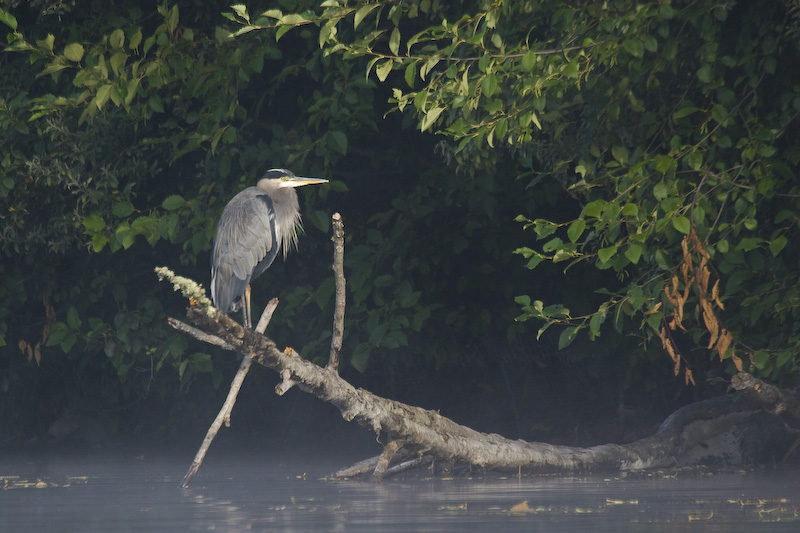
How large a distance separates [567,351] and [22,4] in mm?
5755

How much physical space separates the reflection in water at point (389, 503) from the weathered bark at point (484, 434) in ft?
0.62

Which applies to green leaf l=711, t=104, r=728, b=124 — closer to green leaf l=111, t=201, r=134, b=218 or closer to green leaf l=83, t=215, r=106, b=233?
green leaf l=111, t=201, r=134, b=218

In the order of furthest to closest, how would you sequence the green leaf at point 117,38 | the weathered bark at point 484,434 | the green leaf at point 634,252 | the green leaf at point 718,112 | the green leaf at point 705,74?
the green leaf at point 117,38, the weathered bark at point 484,434, the green leaf at point 718,112, the green leaf at point 705,74, the green leaf at point 634,252

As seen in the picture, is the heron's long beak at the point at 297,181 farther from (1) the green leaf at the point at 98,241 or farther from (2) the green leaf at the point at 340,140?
(1) the green leaf at the point at 98,241

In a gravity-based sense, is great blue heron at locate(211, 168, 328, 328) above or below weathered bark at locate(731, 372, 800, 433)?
above

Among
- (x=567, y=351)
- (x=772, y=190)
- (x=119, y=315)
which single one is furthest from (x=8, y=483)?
(x=772, y=190)

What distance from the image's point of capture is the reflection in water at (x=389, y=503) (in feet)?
17.0

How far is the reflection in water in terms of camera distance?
517 centimetres

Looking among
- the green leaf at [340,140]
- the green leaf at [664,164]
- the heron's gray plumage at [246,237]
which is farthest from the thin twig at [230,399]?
the green leaf at [664,164]

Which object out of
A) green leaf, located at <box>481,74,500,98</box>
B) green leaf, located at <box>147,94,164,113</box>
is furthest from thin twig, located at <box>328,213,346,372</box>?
green leaf, located at <box>147,94,164,113</box>

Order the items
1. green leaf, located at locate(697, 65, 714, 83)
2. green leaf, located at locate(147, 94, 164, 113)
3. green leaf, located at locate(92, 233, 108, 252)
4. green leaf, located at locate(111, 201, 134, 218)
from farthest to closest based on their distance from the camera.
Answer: green leaf, located at locate(111, 201, 134, 218) → green leaf, located at locate(92, 233, 108, 252) → green leaf, located at locate(147, 94, 164, 113) → green leaf, located at locate(697, 65, 714, 83)

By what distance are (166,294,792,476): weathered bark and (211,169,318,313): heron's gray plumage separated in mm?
1685

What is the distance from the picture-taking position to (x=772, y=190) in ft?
17.9

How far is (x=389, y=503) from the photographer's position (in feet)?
20.3
